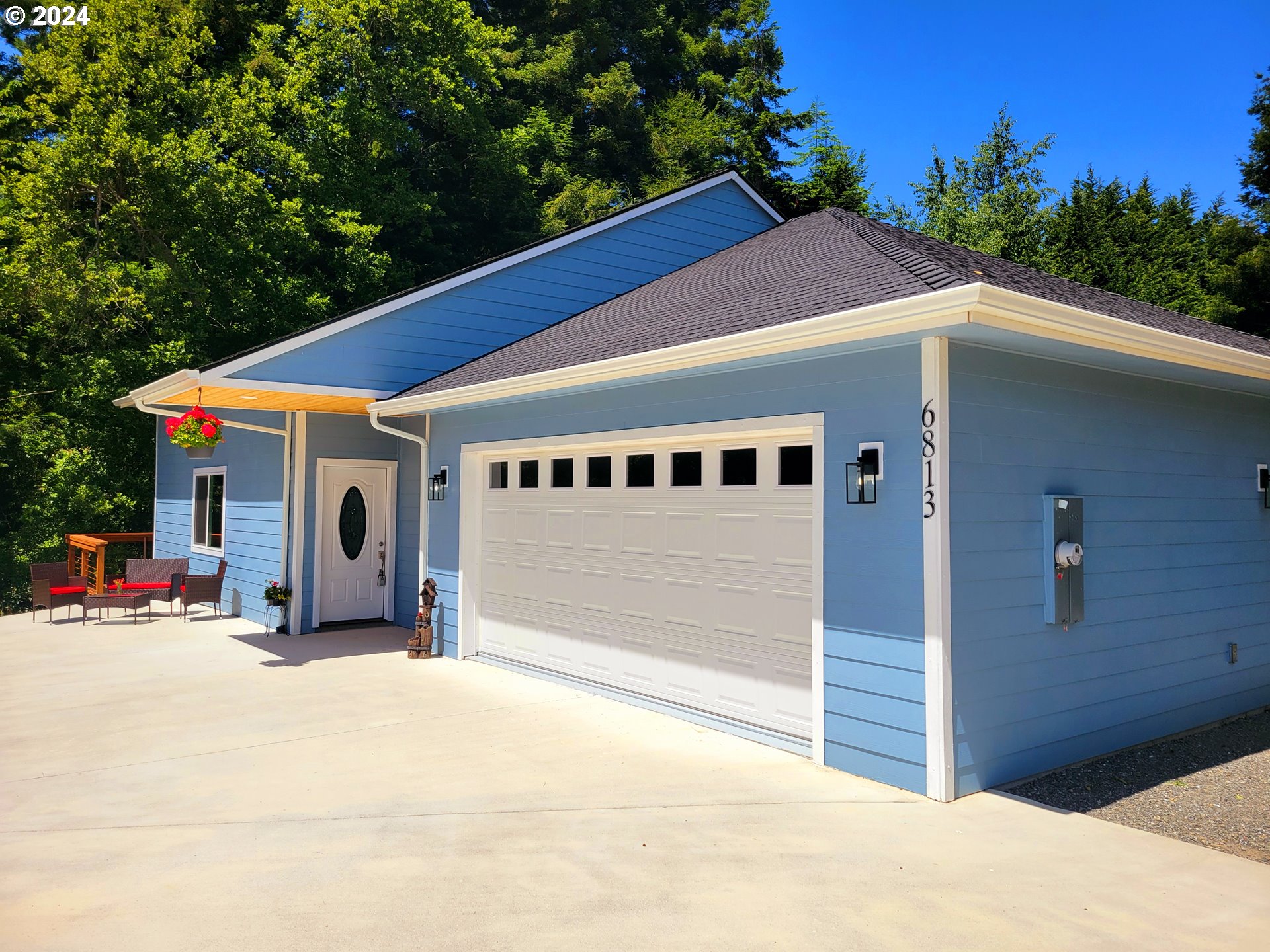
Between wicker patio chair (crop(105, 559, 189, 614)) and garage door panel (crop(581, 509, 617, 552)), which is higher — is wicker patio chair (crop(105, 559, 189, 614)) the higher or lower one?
the lower one

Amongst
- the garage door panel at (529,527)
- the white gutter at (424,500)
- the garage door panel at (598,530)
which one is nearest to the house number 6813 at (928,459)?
the garage door panel at (598,530)

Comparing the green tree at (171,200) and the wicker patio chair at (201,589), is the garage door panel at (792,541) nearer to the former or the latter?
the wicker patio chair at (201,589)

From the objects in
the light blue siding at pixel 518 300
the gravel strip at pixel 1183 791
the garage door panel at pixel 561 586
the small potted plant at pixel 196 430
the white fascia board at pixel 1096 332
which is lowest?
the gravel strip at pixel 1183 791

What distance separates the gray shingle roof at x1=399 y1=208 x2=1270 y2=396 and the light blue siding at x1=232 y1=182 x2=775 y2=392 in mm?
409

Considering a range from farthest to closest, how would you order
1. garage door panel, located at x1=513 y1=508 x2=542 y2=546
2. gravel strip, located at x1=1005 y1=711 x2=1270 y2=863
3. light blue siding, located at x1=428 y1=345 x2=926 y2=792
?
garage door panel, located at x1=513 y1=508 x2=542 y2=546, light blue siding, located at x1=428 y1=345 x2=926 y2=792, gravel strip, located at x1=1005 y1=711 x2=1270 y2=863

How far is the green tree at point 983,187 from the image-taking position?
26.1 metres

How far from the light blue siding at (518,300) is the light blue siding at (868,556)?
17.3 feet

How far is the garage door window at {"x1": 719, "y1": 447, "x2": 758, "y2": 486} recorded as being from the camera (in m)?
6.37

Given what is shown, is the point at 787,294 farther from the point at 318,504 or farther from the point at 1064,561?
the point at 318,504

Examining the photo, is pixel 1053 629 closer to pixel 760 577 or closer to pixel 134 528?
pixel 760 577

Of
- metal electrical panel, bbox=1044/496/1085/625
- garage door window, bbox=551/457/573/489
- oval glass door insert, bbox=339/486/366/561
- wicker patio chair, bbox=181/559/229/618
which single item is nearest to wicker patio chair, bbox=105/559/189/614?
wicker patio chair, bbox=181/559/229/618

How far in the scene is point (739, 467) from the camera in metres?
6.48

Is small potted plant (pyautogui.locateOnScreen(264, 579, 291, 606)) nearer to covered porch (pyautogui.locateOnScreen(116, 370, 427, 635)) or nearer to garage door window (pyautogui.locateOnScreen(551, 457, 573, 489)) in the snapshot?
covered porch (pyautogui.locateOnScreen(116, 370, 427, 635))

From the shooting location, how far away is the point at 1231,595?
7188 millimetres
